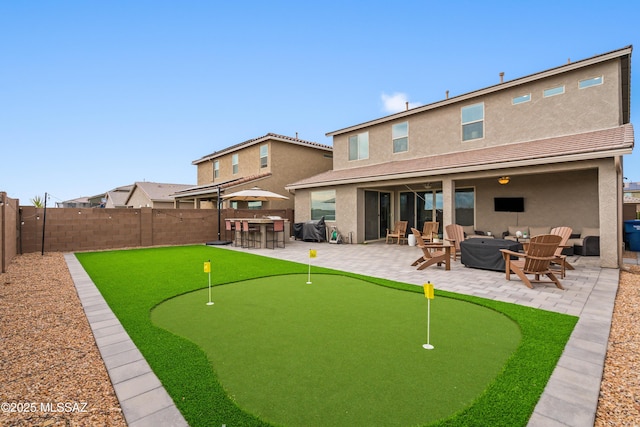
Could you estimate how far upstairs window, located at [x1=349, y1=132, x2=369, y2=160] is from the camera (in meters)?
16.2

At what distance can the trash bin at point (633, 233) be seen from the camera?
10.9 m

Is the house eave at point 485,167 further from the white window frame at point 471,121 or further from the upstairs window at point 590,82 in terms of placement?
the upstairs window at point 590,82

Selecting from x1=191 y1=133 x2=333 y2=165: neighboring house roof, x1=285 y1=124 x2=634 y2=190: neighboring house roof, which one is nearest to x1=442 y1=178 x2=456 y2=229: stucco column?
x1=285 y1=124 x2=634 y2=190: neighboring house roof

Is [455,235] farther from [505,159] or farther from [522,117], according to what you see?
[522,117]

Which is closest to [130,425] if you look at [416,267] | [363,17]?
[416,267]

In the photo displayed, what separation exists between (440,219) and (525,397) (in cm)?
1276

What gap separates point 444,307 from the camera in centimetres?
482

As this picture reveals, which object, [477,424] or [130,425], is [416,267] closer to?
[477,424]

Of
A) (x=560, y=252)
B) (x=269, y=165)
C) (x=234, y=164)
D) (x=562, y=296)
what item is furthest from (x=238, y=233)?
(x=562, y=296)

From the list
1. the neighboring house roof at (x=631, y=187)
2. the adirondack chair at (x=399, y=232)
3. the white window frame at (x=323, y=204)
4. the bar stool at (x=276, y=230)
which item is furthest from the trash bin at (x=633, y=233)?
the neighboring house roof at (x=631, y=187)

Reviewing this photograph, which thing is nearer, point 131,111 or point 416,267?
point 416,267

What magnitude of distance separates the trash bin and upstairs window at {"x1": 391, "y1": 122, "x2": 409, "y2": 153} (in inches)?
340

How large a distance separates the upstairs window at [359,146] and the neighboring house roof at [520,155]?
240 cm

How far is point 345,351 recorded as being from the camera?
3.25m
